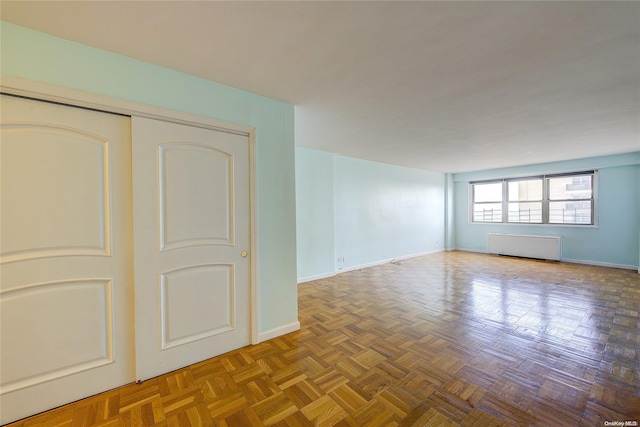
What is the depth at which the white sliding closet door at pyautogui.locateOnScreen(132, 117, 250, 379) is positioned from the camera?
1896mm

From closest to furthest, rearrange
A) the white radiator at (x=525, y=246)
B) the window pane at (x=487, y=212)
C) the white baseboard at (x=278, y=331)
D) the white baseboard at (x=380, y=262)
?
the white baseboard at (x=278, y=331) < the white baseboard at (x=380, y=262) < the white radiator at (x=525, y=246) < the window pane at (x=487, y=212)

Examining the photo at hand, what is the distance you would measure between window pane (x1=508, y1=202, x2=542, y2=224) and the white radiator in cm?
52

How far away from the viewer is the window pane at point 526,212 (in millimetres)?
6479

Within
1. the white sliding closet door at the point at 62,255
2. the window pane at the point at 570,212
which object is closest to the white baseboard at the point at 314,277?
the white sliding closet door at the point at 62,255

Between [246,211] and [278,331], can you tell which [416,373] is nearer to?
[278,331]

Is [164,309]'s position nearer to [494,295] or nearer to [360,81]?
[360,81]

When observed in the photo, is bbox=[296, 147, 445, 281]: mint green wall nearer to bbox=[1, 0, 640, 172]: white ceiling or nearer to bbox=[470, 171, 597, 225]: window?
bbox=[470, 171, 597, 225]: window

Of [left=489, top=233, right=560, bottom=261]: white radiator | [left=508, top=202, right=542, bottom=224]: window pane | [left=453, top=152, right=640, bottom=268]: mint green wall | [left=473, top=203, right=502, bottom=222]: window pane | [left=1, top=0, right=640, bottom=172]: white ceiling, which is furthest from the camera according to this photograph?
[left=473, top=203, right=502, bottom=222]: window pane

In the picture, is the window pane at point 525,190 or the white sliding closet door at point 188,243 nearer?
the white sliding closet door at point 188,243

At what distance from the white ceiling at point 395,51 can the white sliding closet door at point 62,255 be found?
635 millimetres

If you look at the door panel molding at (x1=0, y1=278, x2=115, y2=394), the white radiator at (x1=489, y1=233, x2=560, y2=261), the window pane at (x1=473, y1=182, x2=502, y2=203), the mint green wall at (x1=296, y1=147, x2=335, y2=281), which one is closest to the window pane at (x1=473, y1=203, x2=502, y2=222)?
the window pane at (x1=473, y1=182, x2=502, y2=203)

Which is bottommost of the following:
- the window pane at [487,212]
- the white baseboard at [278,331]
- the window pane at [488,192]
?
the white baseboard at [278,331]

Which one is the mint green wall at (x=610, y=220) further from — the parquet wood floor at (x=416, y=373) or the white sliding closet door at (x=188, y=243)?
the white sliding closet door at (x=188, y=243)

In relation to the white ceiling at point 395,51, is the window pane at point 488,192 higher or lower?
lower
